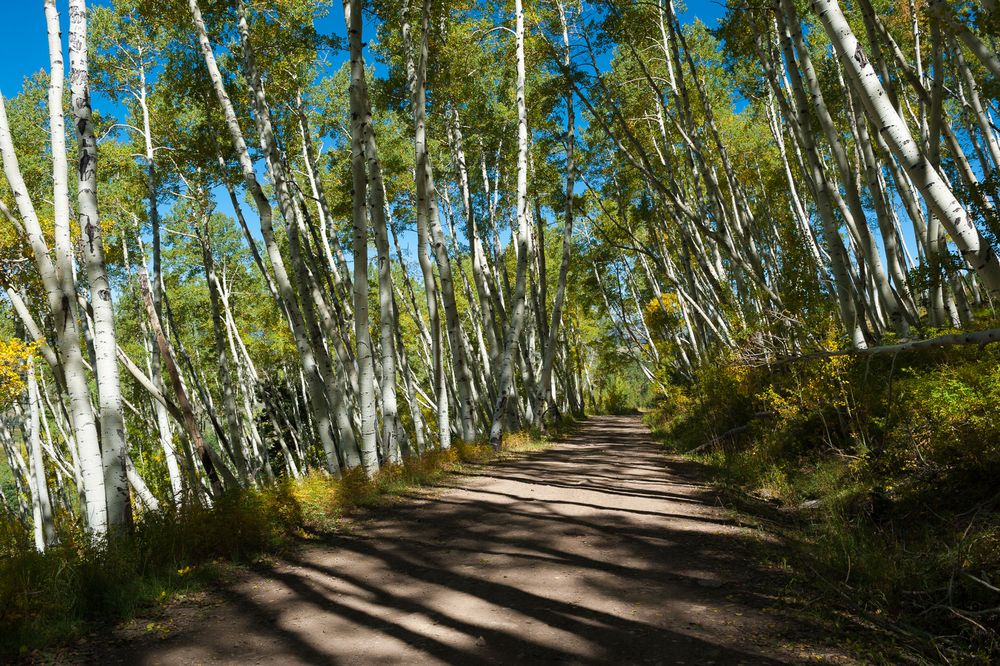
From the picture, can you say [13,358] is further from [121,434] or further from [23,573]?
[23,573]

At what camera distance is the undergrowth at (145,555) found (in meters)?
3.83

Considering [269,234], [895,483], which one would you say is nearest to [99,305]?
[269,234]

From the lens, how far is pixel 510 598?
167 inches

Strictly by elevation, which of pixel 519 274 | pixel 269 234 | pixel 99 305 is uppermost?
pixel 269 234

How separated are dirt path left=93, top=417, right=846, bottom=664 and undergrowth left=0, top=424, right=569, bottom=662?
0.40 metres

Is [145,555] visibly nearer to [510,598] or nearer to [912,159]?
[510,598]

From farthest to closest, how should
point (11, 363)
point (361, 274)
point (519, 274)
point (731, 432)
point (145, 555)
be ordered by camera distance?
point (519, 274), point (731, 432), point (11, 363), point (361, 274), point (145, 555)

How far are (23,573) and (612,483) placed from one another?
6.62 metres

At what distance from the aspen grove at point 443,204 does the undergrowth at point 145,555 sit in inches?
10.4

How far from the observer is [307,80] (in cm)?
1492

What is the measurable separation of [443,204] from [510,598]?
1764cm

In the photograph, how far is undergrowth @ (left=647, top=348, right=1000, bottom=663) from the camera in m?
3.36

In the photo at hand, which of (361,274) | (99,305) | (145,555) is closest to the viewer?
(145,555)

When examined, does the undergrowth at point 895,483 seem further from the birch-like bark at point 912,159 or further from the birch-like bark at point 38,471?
the birch-like bark at point 38,471
